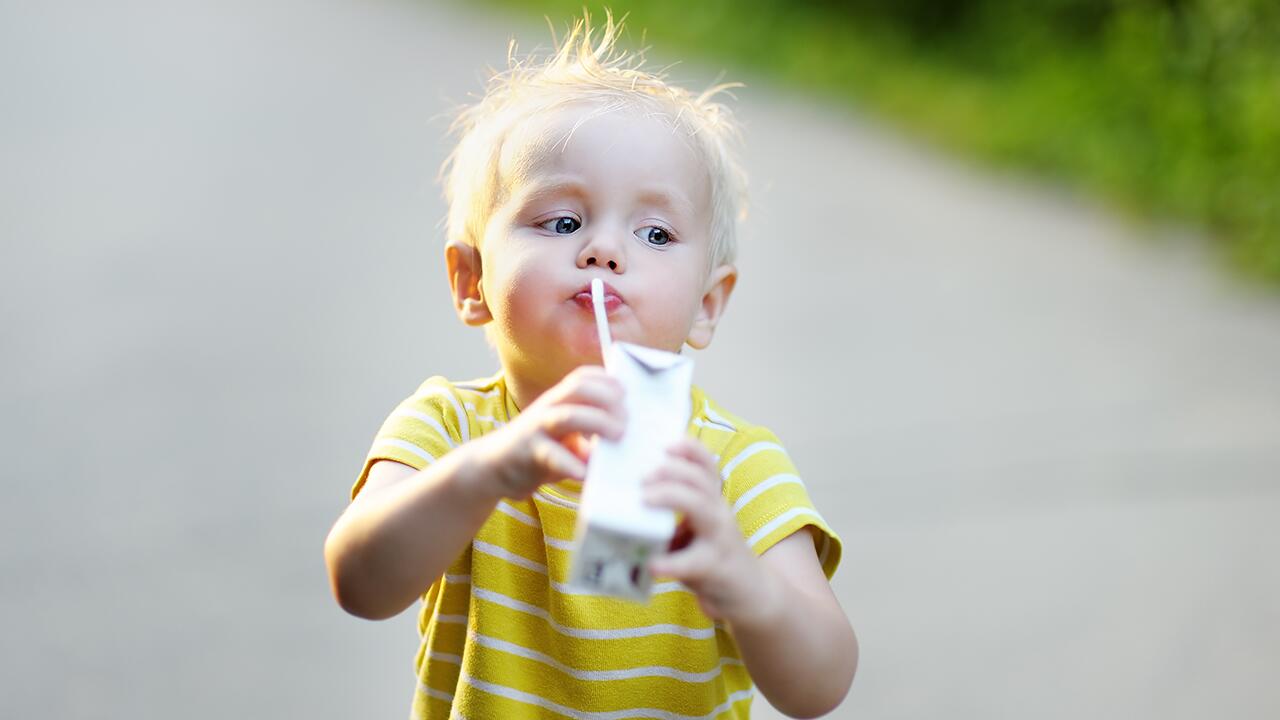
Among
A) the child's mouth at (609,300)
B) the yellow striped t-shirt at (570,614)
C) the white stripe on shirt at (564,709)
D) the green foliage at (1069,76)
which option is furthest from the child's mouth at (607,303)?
the green foliage at (1069,76)

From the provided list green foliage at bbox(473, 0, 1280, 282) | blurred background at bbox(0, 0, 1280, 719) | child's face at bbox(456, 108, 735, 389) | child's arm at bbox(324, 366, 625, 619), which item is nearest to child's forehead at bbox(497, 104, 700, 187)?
child's face at bbox(456, 108, 735, 389)

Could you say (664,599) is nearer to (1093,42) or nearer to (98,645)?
(98,645)

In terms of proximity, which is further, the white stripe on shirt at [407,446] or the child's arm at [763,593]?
the white stripe on shirt at [407,446]

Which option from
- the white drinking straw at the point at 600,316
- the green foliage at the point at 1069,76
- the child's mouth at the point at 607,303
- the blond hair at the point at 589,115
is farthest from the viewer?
the green foliage at the point at 1069,76

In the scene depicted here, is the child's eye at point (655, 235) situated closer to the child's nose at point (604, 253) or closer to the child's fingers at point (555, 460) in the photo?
the child's nose at point (604, 253)

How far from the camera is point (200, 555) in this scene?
10.8 ft

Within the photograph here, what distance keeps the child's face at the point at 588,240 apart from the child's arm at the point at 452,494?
7.6 inches

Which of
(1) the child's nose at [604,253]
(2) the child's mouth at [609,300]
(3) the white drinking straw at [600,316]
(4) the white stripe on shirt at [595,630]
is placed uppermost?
(1) the child's nose at [604,253]

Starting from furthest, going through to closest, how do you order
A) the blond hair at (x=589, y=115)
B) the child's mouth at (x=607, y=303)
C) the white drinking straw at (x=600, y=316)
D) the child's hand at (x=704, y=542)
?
the blond hair at (x=589, y=115) < the child's mouth at (x=607, y=303) < the white drinking straw at (x=600, y=316) < the child's hand at (x=704, y=542)

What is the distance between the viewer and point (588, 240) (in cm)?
162

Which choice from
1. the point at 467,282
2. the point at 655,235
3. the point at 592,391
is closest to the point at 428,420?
the point at 467,282

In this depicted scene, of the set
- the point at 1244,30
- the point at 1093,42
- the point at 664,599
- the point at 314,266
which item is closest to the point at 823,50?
the point at 1093,42

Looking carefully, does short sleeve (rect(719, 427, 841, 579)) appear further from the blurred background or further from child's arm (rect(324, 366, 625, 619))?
the blurred background

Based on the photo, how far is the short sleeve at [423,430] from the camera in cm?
162
